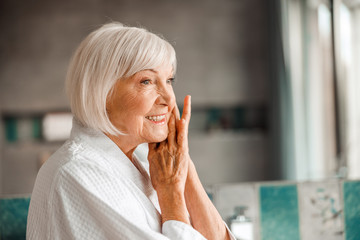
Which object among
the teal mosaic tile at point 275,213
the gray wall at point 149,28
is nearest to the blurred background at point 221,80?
the gray wall at point 149,28

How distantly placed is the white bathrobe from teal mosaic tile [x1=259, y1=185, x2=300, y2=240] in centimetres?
54

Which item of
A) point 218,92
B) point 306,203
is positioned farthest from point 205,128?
point 306,203

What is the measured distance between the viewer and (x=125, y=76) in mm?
982

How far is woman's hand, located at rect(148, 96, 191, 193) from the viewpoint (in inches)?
39.6

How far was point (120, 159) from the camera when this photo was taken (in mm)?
1010

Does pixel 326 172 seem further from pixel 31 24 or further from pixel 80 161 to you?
pixel 31 24

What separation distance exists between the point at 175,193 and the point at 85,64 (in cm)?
39

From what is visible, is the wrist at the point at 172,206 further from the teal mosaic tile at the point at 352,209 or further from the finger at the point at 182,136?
the teal mosaic tile at the point at 352,209

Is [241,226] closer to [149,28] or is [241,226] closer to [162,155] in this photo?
[162,155]

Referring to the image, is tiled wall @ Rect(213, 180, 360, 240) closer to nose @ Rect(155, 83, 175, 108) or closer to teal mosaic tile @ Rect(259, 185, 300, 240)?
teal mosaic tile @ Rect(259, 185, 300, 240)

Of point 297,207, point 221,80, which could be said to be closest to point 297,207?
point 297,207

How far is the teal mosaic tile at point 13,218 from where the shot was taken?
4.14ft

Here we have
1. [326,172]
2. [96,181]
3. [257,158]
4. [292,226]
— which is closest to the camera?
[96,181]

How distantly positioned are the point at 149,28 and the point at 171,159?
4133 mm
